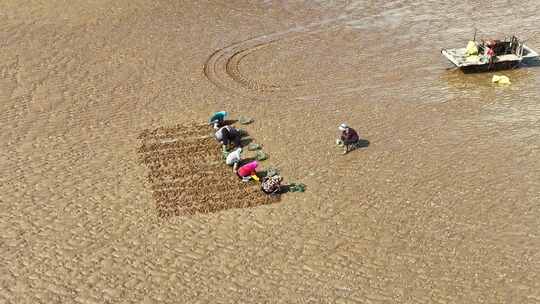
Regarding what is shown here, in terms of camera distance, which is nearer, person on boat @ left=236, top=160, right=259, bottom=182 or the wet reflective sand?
the wet reflective sand

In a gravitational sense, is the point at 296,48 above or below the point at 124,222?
above

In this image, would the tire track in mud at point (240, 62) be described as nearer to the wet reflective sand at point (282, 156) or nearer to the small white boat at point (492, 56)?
the wet reflective sand at point (282, 156)

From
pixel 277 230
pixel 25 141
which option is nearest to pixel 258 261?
pixel 277 230

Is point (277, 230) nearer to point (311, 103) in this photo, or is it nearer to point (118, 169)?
point (118, 169)

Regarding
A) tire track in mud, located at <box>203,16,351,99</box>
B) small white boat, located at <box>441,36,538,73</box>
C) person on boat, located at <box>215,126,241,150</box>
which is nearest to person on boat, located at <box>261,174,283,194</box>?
person on boat, located at <box>215,126,241,150</box>

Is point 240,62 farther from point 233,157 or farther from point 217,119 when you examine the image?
point 233,157

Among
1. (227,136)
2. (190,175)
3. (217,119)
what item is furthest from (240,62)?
(190,175)

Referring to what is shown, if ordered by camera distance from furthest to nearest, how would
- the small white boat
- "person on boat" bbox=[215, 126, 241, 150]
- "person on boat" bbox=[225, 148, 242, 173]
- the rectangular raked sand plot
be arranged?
the small white boat < "person on boat" bbox=[215, 126, 241, 150] < "person on boat" bbox=[225, 148, 242, 173] < the rectangular raked sand plot

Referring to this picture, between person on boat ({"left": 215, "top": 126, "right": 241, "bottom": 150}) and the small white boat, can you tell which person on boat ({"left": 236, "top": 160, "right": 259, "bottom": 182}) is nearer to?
person on boat ({"left": 215, "top": 126, "right": 241, "bottom": 150})
